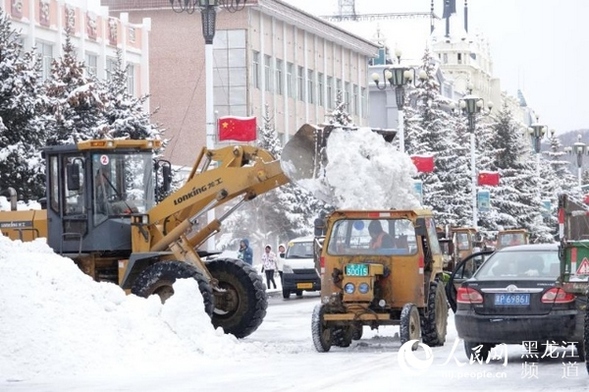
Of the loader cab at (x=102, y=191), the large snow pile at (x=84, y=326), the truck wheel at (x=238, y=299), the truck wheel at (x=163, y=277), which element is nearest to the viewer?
the large snow pile at (x=84, y=326)

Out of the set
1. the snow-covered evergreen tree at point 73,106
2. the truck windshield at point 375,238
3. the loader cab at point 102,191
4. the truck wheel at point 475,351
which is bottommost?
the truck wheel at point 475,351

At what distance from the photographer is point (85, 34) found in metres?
63.6

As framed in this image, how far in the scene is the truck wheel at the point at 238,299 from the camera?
2469cm

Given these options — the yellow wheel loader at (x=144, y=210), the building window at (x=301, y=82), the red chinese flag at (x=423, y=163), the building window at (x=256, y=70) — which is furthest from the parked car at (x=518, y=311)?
the building window at (x=301, y=82)

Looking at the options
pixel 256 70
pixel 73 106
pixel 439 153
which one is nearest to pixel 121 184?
pixel 73 106

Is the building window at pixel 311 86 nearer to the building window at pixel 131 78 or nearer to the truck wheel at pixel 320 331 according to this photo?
the building window at pixel 131 78

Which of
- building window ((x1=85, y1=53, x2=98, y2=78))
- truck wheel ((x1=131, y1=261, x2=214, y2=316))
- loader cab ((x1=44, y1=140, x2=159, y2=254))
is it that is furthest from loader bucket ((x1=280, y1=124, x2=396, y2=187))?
building window ((x1=85, y1=53, x2=98, y2=78))

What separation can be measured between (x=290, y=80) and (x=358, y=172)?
63795 millimetres

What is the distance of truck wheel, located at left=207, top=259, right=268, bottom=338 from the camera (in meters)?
24.7

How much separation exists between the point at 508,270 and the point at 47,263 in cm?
600

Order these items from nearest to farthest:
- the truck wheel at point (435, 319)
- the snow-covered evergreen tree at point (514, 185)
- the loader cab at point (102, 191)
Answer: the truck wheel at point (435, 319) < the loader cab at point (102, 191) < the snow-covered evergreen tree at point (514, 185)

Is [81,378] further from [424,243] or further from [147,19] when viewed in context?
[147,19]

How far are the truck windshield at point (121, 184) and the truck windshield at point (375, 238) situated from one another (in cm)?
429

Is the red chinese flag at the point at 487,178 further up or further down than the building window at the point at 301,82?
further down
